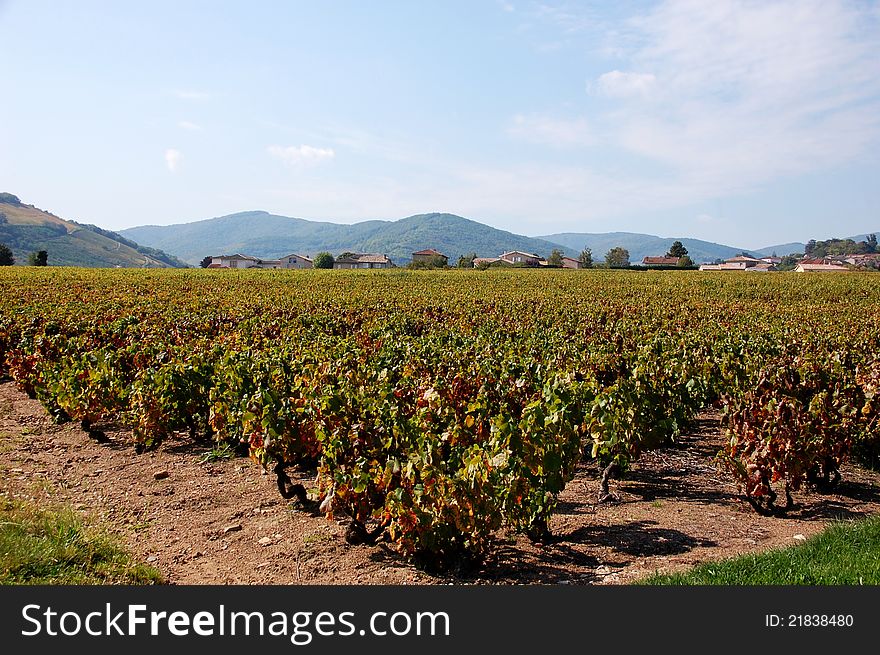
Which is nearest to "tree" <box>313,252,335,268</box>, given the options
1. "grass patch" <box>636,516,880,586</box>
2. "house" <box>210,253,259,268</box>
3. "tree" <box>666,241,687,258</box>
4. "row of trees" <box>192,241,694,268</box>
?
"row of trees" <box>192,241,694,268</box>

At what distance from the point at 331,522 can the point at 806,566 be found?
13.1 feet

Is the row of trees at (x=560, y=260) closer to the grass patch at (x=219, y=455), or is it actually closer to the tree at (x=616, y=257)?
the tree at (x=616, y=257)

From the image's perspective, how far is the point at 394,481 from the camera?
5457mm

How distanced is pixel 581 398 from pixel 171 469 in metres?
4.98

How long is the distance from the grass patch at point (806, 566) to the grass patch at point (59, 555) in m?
3.92

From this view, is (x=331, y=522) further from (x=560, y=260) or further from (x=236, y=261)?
(x=236, y=261)

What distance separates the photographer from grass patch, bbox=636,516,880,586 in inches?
183

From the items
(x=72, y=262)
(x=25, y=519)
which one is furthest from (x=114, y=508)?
(x=72, y=262)

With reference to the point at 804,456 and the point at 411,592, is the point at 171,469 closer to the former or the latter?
the point at 411,592

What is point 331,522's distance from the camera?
6320 mm

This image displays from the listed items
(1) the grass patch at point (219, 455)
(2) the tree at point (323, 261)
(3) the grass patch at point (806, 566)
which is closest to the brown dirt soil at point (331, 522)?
(1) the grass patch at point (219, 455)

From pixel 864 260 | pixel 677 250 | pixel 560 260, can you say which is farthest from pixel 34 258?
pixel 864 260

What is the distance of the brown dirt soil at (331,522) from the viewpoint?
536 cm

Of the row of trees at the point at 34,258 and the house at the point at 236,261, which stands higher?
the house at the point at 236,261
